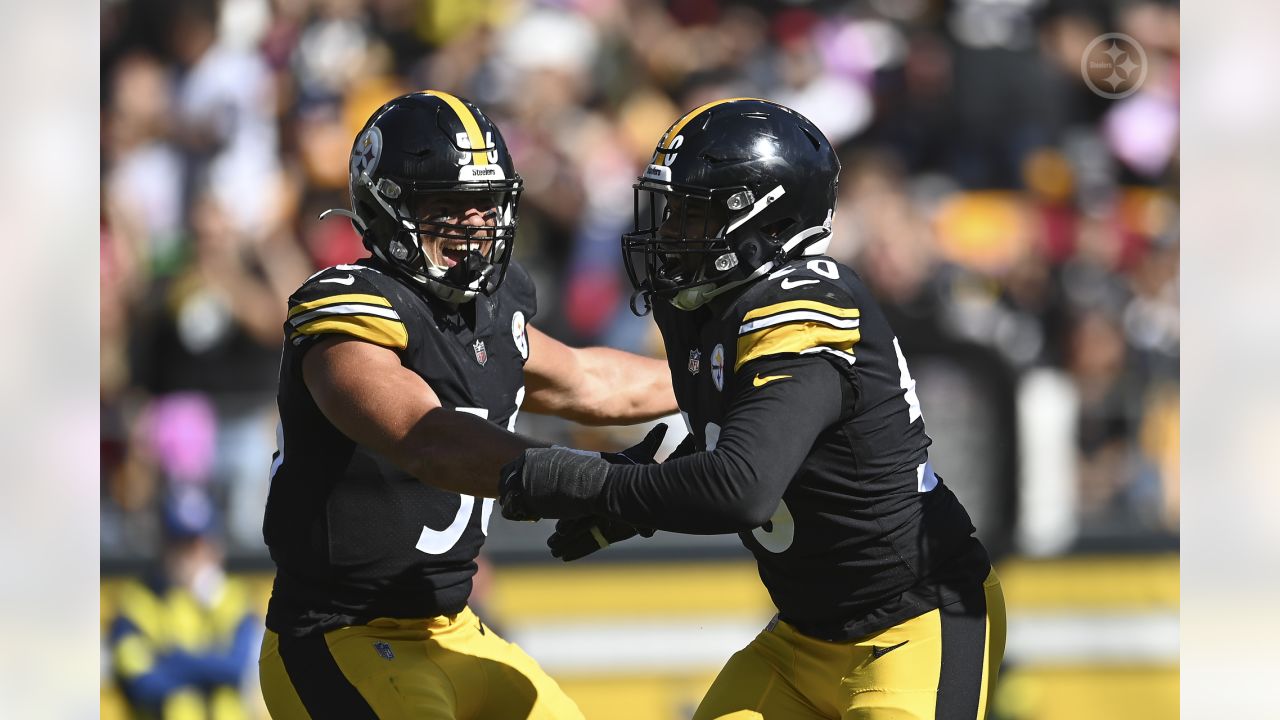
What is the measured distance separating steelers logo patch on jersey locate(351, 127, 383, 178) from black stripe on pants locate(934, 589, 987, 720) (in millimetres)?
1378

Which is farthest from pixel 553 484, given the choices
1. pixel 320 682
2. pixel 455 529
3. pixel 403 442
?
pixel 320 682

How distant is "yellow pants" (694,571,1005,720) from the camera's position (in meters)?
2.40

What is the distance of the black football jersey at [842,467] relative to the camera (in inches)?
89.6

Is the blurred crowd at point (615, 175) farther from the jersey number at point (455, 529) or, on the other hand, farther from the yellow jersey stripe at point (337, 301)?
the yellow jersey stripe at point (337, 301)

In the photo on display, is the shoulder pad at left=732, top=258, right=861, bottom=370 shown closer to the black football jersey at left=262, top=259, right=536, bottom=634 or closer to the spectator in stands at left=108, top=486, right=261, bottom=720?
the black football jersey at left=262, top=259, right=536, bottom=634

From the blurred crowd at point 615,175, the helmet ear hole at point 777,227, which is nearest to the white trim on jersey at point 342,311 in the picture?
the helmet ear hole at point 777,227

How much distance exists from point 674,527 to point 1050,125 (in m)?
3.60

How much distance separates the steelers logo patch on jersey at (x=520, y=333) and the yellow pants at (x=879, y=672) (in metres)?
0.75

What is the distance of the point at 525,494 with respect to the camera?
219cm

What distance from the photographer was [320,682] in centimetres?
251

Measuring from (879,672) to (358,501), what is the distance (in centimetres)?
99
